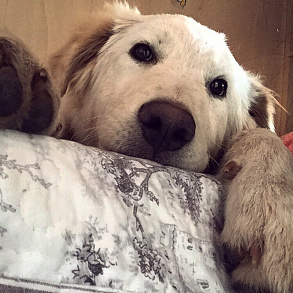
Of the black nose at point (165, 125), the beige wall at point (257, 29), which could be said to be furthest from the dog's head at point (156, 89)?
the beige wall at point (257, 29)

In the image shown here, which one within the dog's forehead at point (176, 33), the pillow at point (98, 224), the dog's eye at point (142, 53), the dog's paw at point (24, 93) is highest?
the dog's forehead at point (176, 33)

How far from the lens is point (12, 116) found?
2.30 feet

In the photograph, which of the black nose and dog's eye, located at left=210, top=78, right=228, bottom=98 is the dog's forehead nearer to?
dog's eye, located at left=210, top=78, right=228, bottom=98

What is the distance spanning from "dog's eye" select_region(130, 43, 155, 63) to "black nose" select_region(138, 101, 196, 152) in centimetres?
36

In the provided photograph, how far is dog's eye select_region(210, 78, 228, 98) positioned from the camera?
4.83 ft

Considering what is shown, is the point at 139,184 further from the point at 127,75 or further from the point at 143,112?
the point at 127,75

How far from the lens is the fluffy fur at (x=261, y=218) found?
74 centimetres

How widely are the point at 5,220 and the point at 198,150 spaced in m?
0.71

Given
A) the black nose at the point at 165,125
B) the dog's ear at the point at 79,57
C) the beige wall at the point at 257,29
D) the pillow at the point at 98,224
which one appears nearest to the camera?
the pillow at the point at 98,224

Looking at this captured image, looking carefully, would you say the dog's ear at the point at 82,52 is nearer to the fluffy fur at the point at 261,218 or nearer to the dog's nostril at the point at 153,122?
the dog's nostril at the point at 153,122

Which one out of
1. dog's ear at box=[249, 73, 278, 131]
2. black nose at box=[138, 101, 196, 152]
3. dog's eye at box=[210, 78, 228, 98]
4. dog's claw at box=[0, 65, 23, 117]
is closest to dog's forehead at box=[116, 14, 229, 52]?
dog's eye at box=[210, 78, 228, 98]

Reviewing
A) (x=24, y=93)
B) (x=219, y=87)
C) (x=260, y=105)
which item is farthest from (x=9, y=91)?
(x=260, y=105)

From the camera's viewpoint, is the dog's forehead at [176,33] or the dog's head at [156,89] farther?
the dog's forehead at [176,33]

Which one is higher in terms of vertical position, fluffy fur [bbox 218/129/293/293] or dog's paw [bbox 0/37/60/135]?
dog's paw [bbox 0/37/60/135]
